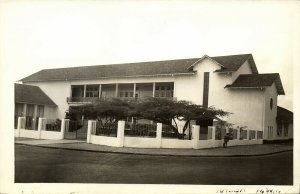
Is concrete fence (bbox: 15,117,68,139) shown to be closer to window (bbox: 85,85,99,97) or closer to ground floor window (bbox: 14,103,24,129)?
ground floor window (bbox: 14,103,24,129)

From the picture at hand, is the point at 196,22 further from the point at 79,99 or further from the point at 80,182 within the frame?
the point at 80,182

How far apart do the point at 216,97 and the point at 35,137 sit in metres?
3.44

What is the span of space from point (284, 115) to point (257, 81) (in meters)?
1.17

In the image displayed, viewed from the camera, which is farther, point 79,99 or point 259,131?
point 259,131

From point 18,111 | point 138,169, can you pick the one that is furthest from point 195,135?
point 18,111

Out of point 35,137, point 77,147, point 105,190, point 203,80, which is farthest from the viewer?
point 203,80

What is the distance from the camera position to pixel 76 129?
8.23m

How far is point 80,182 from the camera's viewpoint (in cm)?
621

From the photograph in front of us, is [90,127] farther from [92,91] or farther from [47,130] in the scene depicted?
[47,130]

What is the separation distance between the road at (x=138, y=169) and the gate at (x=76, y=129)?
3.46ft

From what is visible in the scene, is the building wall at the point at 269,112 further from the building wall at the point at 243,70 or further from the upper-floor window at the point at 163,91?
the upper-floor window at the point at 163,91

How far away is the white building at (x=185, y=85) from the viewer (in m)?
7.41

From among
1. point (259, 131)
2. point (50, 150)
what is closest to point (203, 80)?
point (259, 131)

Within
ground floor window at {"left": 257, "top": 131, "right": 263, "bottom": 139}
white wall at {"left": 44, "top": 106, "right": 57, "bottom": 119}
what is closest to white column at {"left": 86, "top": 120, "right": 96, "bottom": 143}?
white wall at {"left": 44, "top": 106, "right": 57, "bottom": 119}
